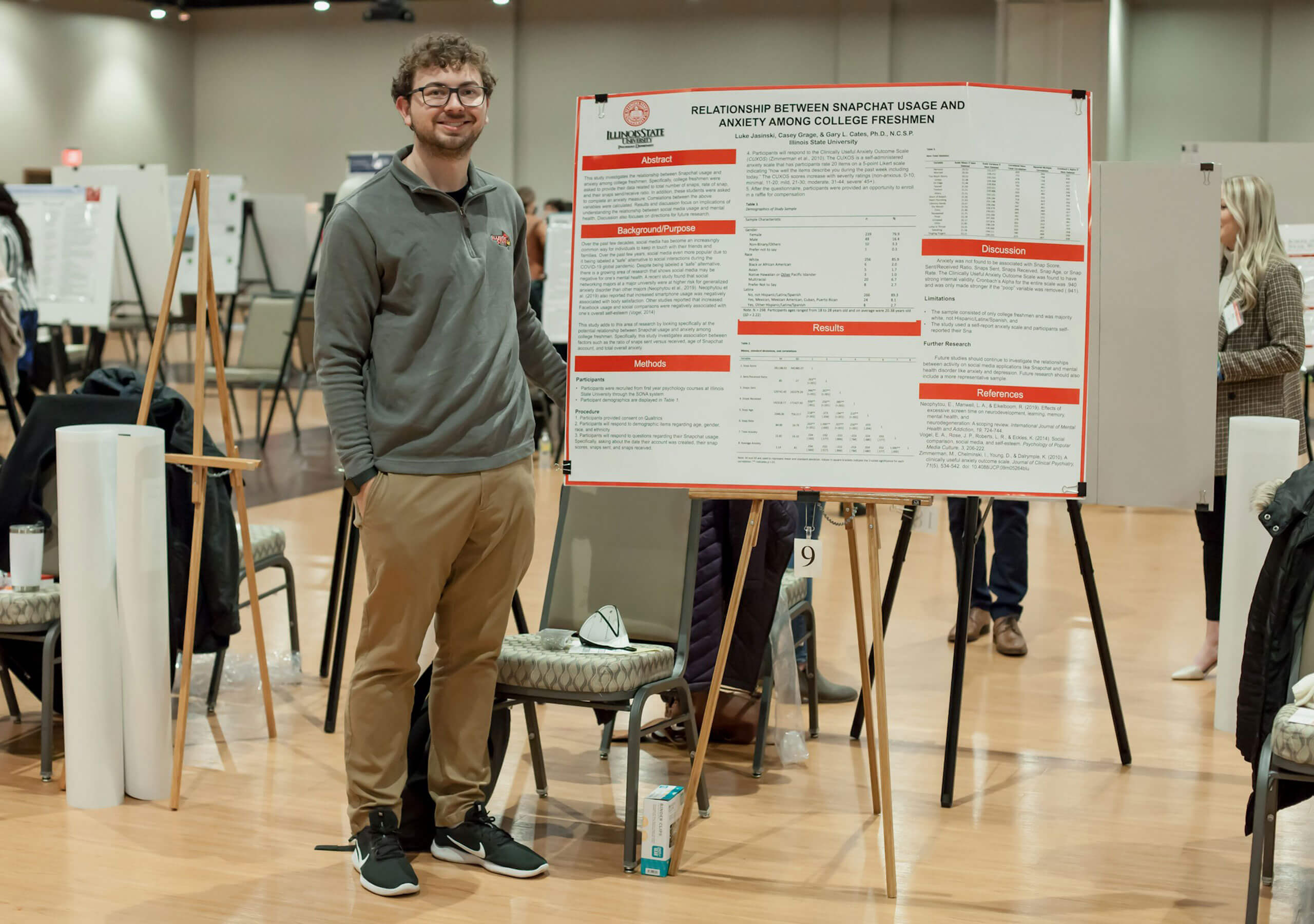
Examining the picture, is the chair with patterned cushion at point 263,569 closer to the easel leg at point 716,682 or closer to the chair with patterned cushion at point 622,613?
the chair with patterned cushion at point 622,613

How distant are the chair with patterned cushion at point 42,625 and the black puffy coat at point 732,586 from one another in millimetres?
1522

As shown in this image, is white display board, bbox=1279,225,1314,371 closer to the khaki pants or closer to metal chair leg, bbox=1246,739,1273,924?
metal chair leg, bbox=1246,739,1273,924

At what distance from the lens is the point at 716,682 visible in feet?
8.77

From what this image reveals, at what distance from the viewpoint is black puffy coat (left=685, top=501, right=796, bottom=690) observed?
129 inches

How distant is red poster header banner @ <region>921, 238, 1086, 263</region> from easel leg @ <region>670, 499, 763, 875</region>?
61cm

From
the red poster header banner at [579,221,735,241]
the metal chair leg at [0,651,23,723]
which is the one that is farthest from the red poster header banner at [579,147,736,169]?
the metal chair leg at [0,651,23,723]

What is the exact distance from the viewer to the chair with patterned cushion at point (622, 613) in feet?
9.06

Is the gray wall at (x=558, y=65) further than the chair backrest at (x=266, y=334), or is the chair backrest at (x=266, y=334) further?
the gray wall at (x=558, y=65)

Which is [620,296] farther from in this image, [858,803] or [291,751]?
[291,751]

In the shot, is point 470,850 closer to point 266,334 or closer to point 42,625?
point 42,625

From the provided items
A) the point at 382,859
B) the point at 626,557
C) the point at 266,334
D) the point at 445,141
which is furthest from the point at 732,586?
the point at 266,334

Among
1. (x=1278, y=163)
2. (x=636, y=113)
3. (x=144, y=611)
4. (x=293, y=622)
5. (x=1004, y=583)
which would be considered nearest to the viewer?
(x=636, y=113)

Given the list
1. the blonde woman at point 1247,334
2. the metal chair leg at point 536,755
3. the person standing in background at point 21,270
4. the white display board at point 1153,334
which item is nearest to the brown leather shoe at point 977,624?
→ the blonde woman at point 1247,334

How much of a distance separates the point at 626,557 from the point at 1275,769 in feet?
4.84
